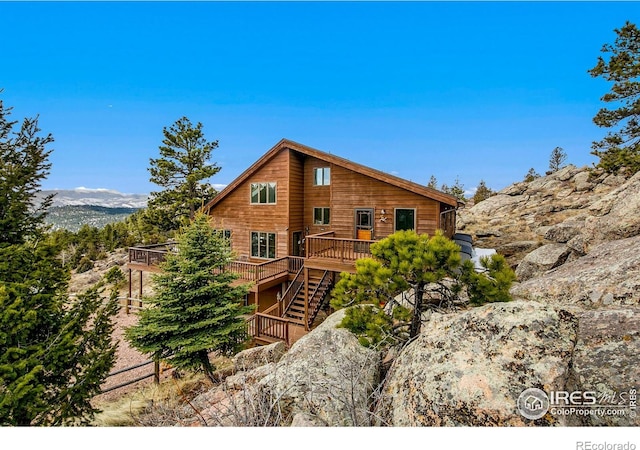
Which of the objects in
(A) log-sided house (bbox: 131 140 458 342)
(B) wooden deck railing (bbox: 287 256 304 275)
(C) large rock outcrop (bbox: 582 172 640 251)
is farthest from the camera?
(B) wooden deck railing (bbox: 287 256 304 275)

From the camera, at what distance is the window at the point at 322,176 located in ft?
39.5

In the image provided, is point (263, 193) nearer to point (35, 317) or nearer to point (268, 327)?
point (268, 327)

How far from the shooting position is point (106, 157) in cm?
1081

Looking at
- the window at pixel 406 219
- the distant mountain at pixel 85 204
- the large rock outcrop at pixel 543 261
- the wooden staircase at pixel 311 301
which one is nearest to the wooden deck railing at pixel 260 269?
the wooden staircase at pixel 311 301

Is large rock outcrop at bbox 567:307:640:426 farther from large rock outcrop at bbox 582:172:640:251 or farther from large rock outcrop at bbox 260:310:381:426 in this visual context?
large rock outcrop at bbox 582:172:640:251

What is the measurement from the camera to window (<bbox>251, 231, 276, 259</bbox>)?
503 inches

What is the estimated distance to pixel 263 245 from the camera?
42.8ft

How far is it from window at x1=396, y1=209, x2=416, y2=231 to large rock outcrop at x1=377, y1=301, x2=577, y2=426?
7873 millimetres

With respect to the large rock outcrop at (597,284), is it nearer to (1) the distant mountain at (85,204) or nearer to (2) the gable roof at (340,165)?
(2) the gable roof at (340,165)

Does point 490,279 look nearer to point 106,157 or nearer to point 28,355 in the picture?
point 28,355

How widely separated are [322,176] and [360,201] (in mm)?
2275

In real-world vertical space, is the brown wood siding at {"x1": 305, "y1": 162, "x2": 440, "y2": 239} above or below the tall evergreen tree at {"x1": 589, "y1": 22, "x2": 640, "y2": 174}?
below

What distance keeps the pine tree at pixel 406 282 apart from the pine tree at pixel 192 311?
15.1 feet

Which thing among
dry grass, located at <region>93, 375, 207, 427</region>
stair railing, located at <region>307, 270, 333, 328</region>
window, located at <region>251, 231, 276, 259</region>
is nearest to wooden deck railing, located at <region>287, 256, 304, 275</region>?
window, located at <region>251, 231, 276, 259</region>
